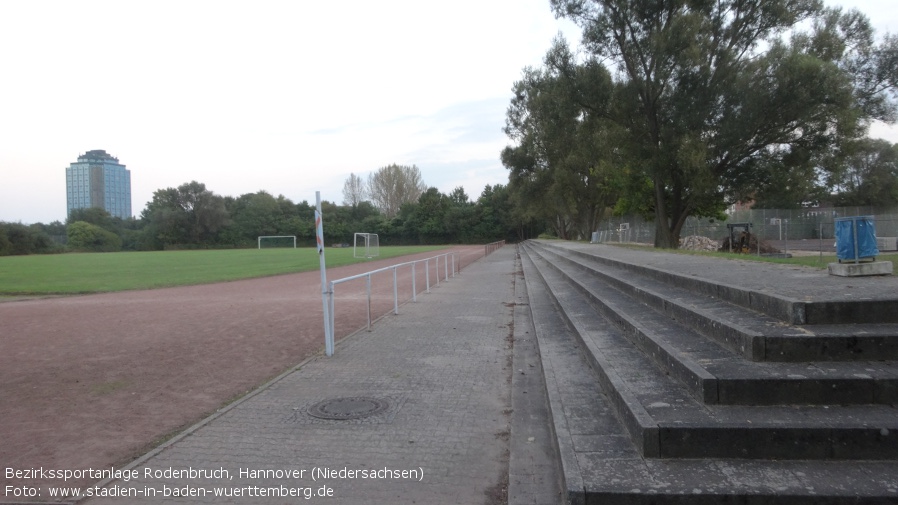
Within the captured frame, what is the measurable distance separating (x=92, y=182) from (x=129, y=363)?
18106 cm

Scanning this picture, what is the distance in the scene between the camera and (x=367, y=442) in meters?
4.30

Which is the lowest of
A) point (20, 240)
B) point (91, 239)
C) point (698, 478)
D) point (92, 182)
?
point (698, 478)

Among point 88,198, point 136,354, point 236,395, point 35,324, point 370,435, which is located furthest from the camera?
point 88,198

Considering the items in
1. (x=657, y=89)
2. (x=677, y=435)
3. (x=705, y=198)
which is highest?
(x=657, y=89)

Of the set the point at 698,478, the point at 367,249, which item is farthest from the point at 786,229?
the point at 698,478

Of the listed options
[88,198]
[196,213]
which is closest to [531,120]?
[196,213]

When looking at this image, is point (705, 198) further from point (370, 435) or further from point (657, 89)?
point (370, 435)

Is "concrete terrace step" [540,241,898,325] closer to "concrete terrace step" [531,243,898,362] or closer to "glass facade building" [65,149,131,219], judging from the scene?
"concrete terrace step" [531,243,898,362]

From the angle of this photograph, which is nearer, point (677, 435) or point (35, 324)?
point (677, 435)

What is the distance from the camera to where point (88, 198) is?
158 metres

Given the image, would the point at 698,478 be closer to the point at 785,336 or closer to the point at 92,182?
the point at 785,336

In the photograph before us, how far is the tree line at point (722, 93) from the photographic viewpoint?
17.9 m

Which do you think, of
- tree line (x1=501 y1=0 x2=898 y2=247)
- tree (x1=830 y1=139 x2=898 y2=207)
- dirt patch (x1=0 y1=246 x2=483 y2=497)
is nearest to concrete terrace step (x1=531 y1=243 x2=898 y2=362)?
dirt patch (x1=0 y1=246 x2=483 y2=497)

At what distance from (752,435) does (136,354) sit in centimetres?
800
